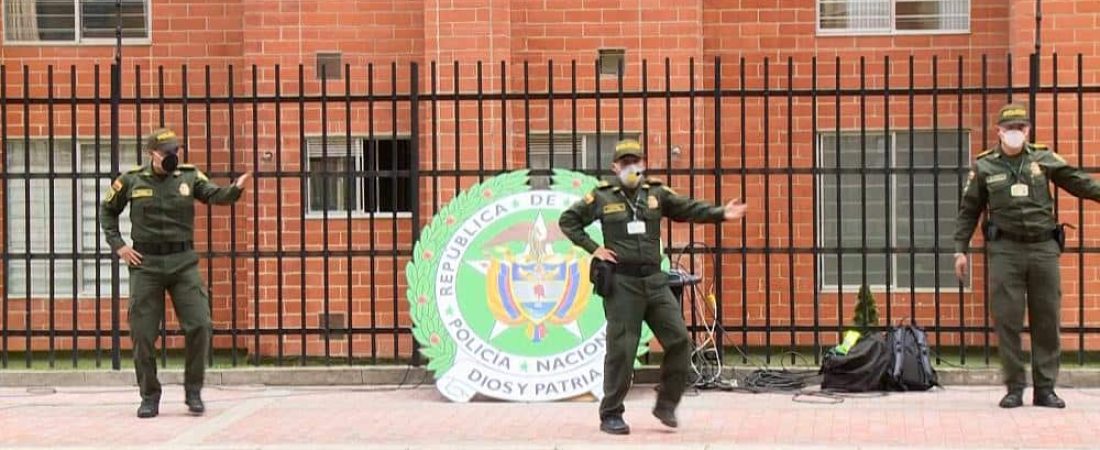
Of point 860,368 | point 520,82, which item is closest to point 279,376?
point 860,368

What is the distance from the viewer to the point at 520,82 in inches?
644

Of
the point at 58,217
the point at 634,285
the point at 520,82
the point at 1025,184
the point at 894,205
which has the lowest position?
the point at 634,285

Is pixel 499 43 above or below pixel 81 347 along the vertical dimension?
above

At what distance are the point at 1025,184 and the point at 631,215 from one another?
2751mm

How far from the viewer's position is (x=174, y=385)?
1250 centimetres

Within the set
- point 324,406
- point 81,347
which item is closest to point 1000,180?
point 324,406

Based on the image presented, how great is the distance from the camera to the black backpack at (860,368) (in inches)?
458

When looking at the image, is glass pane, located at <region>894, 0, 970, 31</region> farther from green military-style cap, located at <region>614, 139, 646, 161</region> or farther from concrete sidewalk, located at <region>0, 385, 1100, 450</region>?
green military-style cap, located at <region>614, 139, 646, 161</region>

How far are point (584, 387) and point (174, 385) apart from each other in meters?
3.43

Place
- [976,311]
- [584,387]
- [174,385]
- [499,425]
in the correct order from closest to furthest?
[499,425]
[584,387]
[174,385]
[976,311]

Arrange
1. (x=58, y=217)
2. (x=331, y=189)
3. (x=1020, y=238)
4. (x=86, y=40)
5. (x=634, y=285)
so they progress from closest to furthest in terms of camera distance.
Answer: (x=634, y=285), (x=1020, y=238), (x=331, y=189), (x=58, y=217), (x=86, y=40)

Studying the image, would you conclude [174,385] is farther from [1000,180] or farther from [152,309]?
[1000,180]

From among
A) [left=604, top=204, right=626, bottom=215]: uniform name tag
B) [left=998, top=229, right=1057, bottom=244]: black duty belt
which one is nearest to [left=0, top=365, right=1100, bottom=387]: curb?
[left=998, top=229, right=1057, bottom=244]: black duty belt

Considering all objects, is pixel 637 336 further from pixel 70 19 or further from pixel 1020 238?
pixel 70 19
